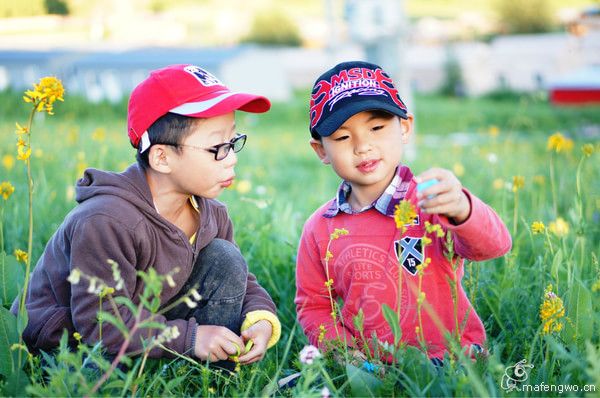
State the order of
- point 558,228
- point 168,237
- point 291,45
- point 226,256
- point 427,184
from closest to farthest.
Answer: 1. point 427,184
2. point 168,237
3. point 226,256
4. point 558,228
5. point 291,45

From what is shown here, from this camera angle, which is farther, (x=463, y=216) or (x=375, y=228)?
(x=375, y=228)

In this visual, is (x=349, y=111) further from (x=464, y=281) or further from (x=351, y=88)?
(x=464, y=281)

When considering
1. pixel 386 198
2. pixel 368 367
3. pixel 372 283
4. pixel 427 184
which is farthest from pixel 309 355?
pixel 386 198

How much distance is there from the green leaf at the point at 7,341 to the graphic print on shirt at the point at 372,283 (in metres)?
0.88

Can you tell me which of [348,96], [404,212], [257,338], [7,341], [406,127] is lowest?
[257,338]

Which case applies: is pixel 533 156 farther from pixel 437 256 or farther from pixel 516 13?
pixel 516 13

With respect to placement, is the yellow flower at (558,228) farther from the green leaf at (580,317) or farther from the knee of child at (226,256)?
the knee of child at (226,256)

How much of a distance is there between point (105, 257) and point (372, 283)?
717mm

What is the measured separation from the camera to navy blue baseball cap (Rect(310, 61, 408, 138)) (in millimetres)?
2029

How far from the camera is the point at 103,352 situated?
189 cm

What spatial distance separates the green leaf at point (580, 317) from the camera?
1.84m

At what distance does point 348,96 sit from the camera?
2057mm

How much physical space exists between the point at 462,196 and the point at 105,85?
11.8 meters

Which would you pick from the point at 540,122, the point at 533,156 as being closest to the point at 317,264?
the point at 533,156
